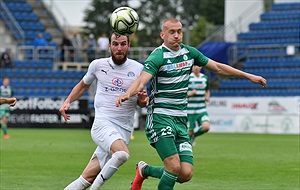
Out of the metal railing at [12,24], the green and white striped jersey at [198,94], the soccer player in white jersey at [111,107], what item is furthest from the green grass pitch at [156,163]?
the metal railing at [12,24]

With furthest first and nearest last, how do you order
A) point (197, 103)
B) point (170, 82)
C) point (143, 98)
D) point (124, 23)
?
point (197, 103)
point (124, 23)
point (170, 82)
point (143, 98)

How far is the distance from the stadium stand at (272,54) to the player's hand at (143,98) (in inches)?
1144

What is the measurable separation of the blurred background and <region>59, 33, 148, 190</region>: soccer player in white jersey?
2466cm

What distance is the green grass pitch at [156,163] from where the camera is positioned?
42.6 feet

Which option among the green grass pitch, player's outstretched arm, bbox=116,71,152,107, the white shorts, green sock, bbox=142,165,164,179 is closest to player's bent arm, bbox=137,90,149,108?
player's outstretched arm, bbox=116,71,152,107

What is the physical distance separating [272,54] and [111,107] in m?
32.7

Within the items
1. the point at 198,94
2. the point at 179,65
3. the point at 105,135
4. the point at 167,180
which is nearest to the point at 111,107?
the point at 105,135

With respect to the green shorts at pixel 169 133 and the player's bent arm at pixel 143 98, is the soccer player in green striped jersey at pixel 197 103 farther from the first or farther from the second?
the player's bent arm at pixel 143 98

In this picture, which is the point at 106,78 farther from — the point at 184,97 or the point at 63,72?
the point at 63,72

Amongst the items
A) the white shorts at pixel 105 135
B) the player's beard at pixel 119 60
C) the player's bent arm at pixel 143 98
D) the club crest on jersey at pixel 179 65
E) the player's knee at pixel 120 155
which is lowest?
the player's knee at pixel 120 155

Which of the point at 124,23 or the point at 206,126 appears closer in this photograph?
the point at 124,23

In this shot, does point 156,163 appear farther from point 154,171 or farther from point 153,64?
point 153,64

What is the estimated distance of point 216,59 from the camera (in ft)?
134

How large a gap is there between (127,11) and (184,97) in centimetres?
146
